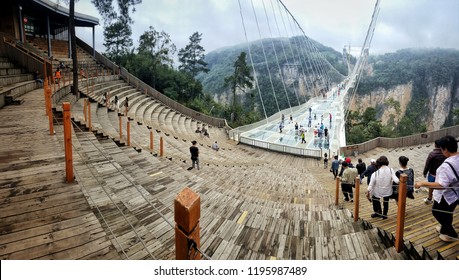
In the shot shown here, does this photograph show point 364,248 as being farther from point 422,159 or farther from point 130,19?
point 130,19

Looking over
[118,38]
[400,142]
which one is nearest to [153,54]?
[118,38]

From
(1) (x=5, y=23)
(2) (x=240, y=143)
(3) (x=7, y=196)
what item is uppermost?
(1) (x=5, y=23)

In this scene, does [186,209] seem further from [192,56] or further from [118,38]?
[192,56]

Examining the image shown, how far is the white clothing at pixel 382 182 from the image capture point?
173 inches

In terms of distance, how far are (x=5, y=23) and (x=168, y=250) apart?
20797 mm

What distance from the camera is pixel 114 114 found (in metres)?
13.2

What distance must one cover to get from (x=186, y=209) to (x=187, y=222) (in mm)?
106

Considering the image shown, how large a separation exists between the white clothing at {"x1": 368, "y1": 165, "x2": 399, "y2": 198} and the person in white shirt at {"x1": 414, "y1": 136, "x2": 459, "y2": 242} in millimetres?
1221

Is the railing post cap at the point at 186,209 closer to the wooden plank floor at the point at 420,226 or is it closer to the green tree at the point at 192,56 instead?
the wooden plank floor at the point at 420,226

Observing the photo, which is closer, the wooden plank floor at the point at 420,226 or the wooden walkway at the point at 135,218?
the wooden walkway at the point at 135,218

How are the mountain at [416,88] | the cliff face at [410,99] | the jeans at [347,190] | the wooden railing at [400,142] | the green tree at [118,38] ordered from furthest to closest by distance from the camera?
the mountain at [416,88] → the cliff face at [410,99] → the green tree at [118,38] → the wooden railing at [400,142] → the jeans at [347,190]

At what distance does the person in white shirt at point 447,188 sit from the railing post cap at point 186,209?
8.19 ft

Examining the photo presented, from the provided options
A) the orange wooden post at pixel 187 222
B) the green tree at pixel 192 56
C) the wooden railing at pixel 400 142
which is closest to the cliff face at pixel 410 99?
the green tree at pixel 192 56

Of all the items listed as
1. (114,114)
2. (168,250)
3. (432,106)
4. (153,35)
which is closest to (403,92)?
(432,106)
